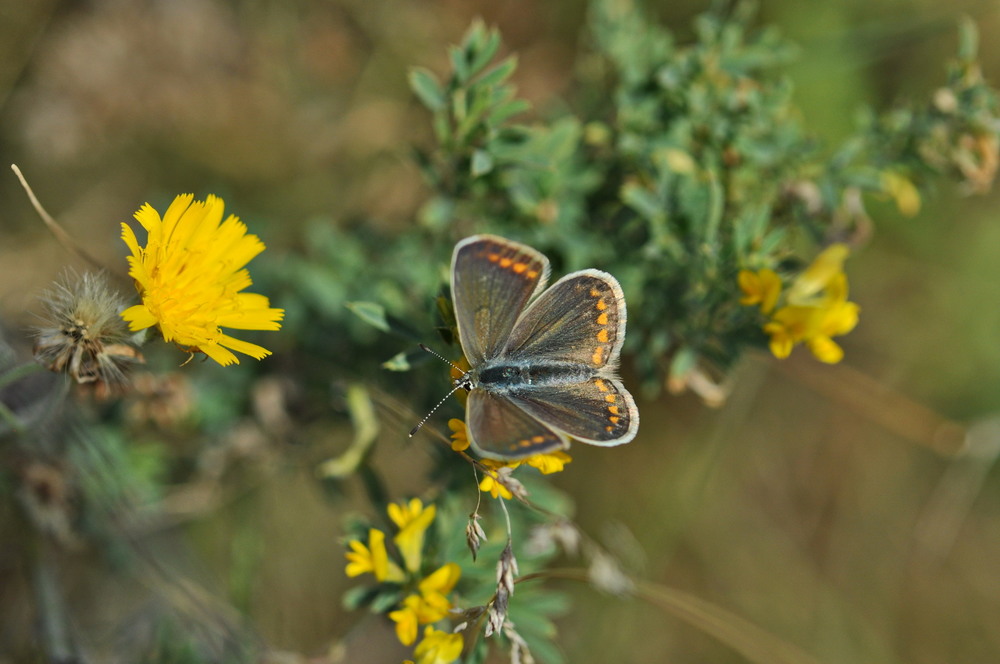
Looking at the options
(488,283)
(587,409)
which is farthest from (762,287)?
(488,283)

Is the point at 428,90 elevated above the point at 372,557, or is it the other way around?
the point at 428,90

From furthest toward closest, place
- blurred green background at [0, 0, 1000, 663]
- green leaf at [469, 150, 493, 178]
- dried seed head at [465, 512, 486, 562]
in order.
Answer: blurred green background at [0, 0, 1000, 663] → green leaf at [469, 150, 493, 178] → dried seed head at [465, 512, 486, 562]

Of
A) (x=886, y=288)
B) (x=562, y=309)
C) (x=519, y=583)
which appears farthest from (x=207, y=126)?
(x=886, y=288)

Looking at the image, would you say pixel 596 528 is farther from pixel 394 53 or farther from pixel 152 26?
pixel 152 26

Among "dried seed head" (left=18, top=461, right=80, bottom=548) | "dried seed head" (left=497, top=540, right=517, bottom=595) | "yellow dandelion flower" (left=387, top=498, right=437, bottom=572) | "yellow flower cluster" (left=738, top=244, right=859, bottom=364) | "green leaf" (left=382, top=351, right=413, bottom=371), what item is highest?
A: "yellow flower cluster" (left=738, top=244, right=859, bottom=364)

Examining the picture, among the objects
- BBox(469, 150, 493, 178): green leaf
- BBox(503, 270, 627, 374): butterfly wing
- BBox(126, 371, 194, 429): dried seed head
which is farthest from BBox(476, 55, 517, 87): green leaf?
BBox(126, 371, 194, 429): dried seed head

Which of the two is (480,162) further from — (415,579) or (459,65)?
(415,579)

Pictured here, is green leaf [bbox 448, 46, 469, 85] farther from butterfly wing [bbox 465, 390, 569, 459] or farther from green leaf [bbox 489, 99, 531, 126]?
butterfly wing [bbox 465, 390, 569, 459]
